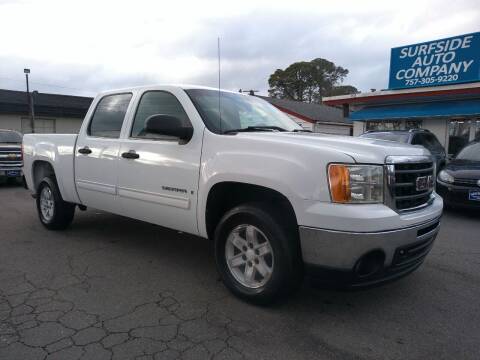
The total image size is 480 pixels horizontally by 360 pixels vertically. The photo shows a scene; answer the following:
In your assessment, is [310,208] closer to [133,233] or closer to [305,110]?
[133,233]

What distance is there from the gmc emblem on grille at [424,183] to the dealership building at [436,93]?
12.1 metres

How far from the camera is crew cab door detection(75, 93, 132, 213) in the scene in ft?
15.6

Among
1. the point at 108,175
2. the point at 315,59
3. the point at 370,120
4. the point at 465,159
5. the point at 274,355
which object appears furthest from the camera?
the point at 315,59

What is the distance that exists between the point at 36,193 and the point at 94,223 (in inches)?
37.1

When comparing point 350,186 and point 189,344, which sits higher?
point 350,186

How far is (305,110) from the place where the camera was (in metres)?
30.4

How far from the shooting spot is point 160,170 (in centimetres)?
412

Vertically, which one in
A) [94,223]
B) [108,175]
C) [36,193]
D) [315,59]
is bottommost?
[94,223]

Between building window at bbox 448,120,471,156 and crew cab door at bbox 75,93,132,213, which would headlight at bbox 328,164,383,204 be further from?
building window at bbox 448,120,471,156

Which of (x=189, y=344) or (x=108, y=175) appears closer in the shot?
(x=189, y=344)

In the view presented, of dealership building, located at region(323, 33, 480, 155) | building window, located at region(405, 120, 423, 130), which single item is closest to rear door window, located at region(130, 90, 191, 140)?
dealership building, located at region(323, 33, 480, 155)

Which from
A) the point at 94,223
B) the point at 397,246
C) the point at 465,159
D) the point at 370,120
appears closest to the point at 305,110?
the point at 370,120

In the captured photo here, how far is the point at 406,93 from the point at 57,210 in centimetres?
1435

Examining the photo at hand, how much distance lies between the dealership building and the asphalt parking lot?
11.5 metres
